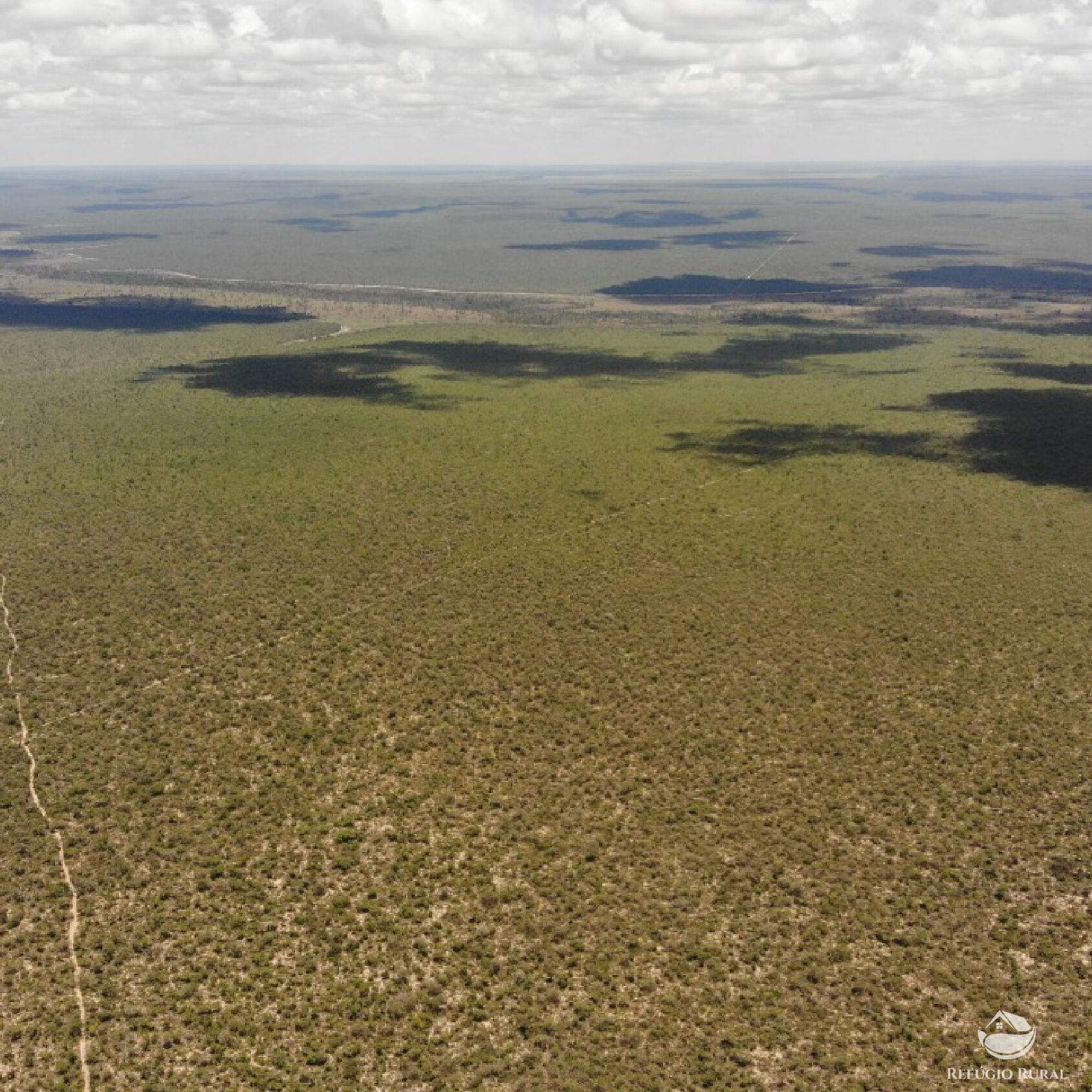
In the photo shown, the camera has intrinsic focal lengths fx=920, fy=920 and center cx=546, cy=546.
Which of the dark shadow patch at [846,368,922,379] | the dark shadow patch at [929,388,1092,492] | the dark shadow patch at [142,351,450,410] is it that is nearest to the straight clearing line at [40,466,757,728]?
the dark shadow patch at [929,388,1092,492]

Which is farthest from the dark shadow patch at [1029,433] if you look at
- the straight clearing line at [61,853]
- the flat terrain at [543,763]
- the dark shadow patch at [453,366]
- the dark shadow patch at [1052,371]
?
the straight clearing line at [61,853]

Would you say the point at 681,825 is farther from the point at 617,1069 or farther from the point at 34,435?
the point at 34,435

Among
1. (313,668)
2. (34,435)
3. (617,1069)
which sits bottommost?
(617,1069)

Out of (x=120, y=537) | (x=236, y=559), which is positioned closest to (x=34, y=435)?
(x=120, y=537)

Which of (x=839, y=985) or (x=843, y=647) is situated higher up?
(x=843, y=647)

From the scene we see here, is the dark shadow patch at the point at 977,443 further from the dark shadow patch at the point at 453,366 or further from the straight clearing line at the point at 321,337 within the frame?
the straight clearing line at the point at 321,337

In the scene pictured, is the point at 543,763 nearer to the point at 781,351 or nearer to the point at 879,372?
the point at 879,372
